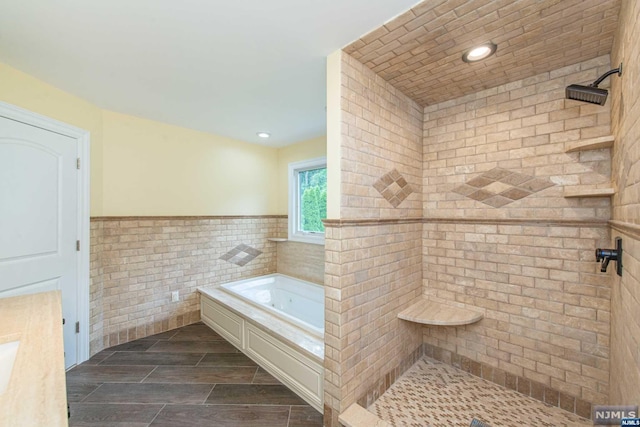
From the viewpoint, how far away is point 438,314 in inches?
83.3

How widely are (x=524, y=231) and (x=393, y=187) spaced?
100cm

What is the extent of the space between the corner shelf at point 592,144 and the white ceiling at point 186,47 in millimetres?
1312

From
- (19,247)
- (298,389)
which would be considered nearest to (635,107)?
(298,389)

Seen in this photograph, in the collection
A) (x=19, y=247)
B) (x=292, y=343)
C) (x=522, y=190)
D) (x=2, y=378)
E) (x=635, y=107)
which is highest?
(x=635, y=107)

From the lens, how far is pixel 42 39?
157 cm

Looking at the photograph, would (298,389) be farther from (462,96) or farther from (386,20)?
(462,96)

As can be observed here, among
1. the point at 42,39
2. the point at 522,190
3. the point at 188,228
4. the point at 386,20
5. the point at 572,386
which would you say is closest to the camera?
the point at 386,20

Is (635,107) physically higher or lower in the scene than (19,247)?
higher

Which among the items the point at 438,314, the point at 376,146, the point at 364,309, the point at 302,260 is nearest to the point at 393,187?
the point at 376,146

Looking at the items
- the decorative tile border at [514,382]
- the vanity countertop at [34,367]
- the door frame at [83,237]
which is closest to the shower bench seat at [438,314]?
the decorative tile border at [514,382]

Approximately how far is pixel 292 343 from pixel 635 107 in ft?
7.49

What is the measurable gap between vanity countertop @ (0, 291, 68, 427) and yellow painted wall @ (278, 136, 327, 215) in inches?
112

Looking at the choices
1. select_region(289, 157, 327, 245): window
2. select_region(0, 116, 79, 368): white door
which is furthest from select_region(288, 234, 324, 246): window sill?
select_region(0, 116, 79, 368): white door

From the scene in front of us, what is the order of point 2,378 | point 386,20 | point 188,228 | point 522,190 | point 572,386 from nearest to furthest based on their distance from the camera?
point 2,378, point 386,20, point 572,386, point 522,190, point 188,228
